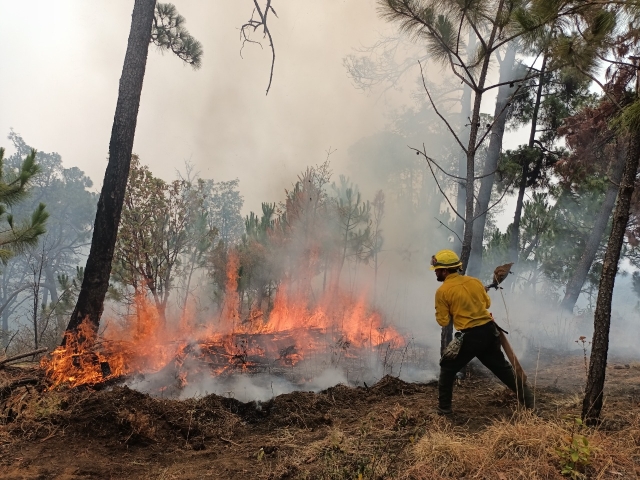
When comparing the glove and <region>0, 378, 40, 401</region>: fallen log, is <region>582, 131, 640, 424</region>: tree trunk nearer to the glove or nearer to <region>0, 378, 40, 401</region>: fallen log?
the glove

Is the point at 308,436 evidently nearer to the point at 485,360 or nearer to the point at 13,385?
the point at 485,360

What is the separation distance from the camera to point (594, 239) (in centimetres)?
1288

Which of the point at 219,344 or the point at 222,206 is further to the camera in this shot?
the point at 222,206

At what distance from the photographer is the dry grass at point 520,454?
2.86m

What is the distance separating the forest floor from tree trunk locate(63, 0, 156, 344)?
1133 millimetres

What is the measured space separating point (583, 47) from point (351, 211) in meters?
13.0

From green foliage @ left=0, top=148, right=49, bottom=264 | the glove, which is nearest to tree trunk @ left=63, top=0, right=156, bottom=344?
green foliage @ left=0, top=148, right=49, bottom=264

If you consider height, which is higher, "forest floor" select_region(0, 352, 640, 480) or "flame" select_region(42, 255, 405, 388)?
"flame" select_region(42, 255, 405, 388)

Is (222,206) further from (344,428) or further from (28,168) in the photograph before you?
(344,428)

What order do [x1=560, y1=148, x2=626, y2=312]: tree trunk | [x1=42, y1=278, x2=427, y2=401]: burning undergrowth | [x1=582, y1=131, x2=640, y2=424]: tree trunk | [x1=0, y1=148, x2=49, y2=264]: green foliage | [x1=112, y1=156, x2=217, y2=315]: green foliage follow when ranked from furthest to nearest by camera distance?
[x1=560, y1=148, x2=626, y2=312]: tree trunk → [x1=112, y1=156, x2=217, y2=315]: green foliage → [x1=0, y1=148, x2=49, y2=264]: green foliage → [x1=42, y1=278, x2=427, y2=401]: burning undergrowth → [x1=582, y1=131, x2=640, y2=424]: tree trunk

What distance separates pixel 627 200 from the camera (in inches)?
142

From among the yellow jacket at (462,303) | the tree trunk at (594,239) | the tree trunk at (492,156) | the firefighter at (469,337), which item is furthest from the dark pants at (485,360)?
the tree trunk at (594,239)

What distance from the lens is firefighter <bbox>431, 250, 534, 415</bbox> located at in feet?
14.4

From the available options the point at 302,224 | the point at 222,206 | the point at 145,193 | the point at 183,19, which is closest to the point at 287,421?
the point at 183,19
